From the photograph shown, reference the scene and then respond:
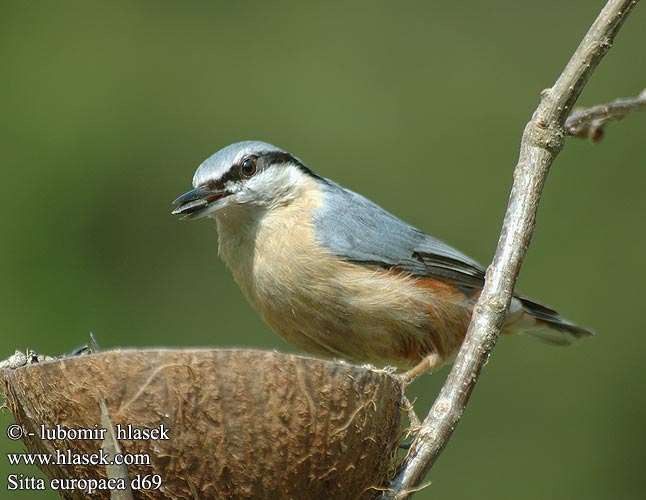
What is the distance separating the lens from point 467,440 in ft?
18.3

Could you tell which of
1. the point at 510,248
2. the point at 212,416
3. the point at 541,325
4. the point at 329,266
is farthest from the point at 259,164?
the point at 212,416

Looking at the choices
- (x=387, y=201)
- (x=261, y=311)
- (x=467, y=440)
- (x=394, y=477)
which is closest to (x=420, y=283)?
(x=261, y=311)

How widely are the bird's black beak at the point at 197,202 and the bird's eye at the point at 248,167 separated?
0.13 meters

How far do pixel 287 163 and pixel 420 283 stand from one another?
0.74 metres

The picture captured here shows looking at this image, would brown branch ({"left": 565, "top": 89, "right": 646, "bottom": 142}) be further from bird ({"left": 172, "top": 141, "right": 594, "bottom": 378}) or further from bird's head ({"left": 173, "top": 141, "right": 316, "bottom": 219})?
bird's head ({"left": 173, "top": 141, "right": 316, "bottom": 219})

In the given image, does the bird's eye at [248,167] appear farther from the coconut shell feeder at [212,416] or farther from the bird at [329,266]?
the coconut shell feeder at [212,416]

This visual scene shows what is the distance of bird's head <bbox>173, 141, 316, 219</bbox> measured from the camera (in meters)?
3.29


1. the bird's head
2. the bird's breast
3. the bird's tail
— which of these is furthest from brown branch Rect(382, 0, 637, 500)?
the bird's tail

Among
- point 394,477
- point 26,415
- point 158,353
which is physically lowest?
point 394,477

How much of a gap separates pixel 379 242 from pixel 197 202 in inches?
29.7

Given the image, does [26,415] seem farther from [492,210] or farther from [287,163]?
[492,210]

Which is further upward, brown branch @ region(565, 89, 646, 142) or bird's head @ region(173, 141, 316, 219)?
brown branch @ region(565, 89, 646, 142)

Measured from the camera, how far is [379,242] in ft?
11.6

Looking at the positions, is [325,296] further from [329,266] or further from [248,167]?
[248,167]
